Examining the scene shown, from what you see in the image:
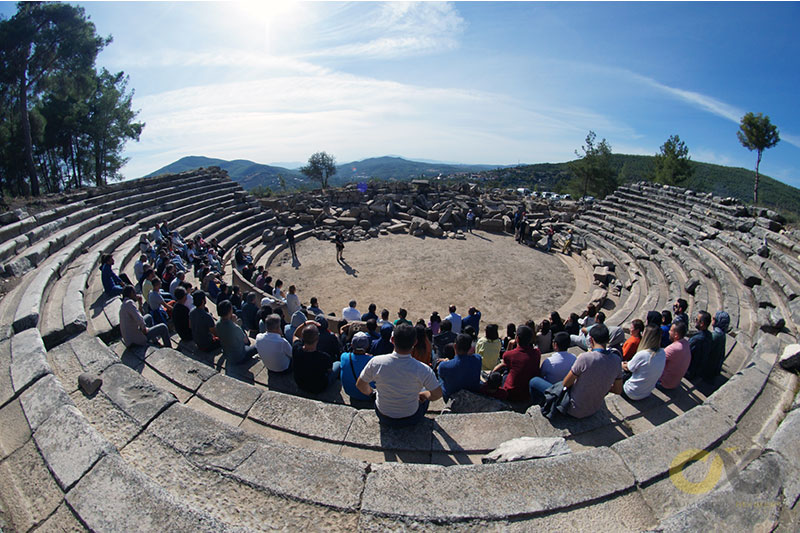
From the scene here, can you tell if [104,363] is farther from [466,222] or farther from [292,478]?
[466,222]

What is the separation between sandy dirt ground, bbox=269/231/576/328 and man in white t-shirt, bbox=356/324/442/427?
22.5 feet

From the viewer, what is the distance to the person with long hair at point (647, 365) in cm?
422

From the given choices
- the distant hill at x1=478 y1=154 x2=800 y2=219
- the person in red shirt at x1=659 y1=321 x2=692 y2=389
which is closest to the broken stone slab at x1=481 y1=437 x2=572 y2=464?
the person in red shirt at x1=659 y1=321 x2=692 y2=389

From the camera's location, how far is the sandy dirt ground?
11.7 meters

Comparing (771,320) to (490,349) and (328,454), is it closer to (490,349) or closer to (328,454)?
(490,349)

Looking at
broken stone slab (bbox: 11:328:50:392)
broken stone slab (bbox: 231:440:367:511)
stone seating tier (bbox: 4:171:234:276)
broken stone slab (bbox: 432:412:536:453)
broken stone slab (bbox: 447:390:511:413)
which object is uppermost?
stone seating tier (bbox: 4:171:234:276)

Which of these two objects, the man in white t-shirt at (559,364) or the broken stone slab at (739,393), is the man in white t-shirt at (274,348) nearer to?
the man in white t-shirt at (559,364)

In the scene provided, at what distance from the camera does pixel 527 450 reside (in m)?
3.39

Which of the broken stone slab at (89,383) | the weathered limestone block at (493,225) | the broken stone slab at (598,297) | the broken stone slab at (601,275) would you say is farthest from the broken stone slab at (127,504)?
the weathered limestone block at (493,225)

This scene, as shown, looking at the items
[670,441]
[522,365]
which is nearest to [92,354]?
[522,365]

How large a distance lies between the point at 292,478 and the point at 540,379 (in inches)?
125

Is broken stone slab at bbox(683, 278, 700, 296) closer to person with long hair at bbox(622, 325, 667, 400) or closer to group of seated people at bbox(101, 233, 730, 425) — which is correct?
group of seated people at bbox(101, 233, 730, 425)

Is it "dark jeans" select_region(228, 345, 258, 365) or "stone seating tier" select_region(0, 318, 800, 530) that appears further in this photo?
"dark jeans" select_region(228, 345, 258, 365)

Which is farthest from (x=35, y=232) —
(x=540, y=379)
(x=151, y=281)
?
(x=540, y=379)
